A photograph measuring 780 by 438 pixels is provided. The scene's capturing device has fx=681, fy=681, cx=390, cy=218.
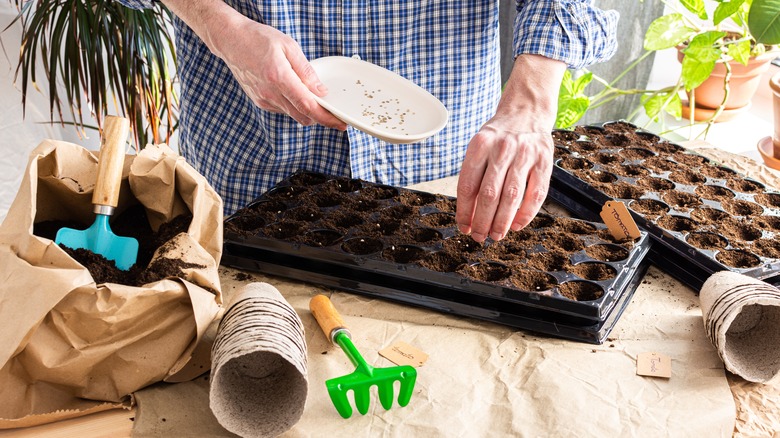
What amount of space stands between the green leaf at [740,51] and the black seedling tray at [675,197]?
977 mm

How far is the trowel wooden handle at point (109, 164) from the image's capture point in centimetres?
108

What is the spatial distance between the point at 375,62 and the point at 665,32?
1489mm

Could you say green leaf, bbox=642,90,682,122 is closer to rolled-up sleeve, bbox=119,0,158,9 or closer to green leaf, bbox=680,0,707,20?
green leaf, bbox=680,0,707,20

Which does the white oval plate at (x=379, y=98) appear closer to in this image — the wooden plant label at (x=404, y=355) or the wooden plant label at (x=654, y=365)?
the wooden plant label at (x=404, y=355)

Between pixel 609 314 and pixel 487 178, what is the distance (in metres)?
0.33

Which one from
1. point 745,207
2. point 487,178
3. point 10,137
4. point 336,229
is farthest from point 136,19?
point 745,207

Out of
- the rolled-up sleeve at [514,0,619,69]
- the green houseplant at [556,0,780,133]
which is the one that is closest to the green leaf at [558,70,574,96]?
the green houseplant at [556,0,780,133]

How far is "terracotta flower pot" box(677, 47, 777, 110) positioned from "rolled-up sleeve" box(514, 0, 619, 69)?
1533mm

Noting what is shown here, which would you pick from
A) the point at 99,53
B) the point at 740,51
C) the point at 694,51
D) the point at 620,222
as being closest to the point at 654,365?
the point at 620,222

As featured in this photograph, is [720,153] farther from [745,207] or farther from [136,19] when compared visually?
[136,19]

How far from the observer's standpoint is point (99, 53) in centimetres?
225

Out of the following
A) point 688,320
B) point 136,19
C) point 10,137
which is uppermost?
point 136,19

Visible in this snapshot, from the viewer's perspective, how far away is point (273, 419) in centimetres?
96

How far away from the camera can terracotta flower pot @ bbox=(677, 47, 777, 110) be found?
2.70m
